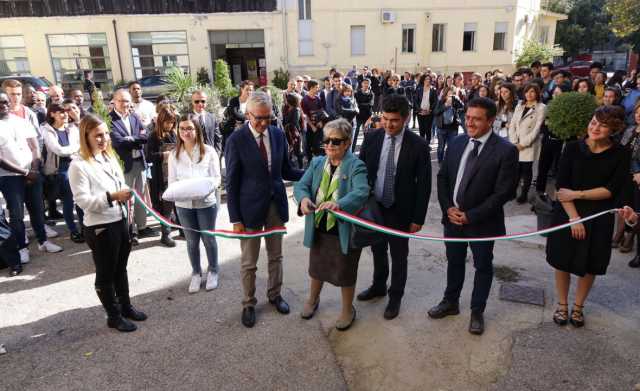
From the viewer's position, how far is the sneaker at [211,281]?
4.46 metres

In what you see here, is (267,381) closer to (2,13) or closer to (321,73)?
(321,73)

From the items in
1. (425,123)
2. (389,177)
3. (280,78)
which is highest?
(280,78)

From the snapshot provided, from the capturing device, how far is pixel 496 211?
3330 millimetres

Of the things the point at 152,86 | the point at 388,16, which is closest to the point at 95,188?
the point at 152,86

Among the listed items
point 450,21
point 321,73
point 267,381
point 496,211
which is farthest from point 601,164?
point 450,21

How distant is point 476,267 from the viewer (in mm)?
3529

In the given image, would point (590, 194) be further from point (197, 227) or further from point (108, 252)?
point (108, 252)

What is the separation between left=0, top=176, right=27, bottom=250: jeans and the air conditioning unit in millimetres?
23600

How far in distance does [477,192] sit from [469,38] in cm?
2619

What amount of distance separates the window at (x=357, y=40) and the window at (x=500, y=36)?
8.25 m

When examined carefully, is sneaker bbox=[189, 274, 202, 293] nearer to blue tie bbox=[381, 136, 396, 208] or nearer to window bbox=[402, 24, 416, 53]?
blue tie bbox=[381, 136, 396, 208]

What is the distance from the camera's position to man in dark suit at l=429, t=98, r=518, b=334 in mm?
3225

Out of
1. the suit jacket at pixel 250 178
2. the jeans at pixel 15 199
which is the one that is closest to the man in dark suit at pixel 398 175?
the suit jacket at pixel 250 178

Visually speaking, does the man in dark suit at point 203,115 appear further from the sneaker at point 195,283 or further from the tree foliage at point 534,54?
the tree foliage at point 534,54
